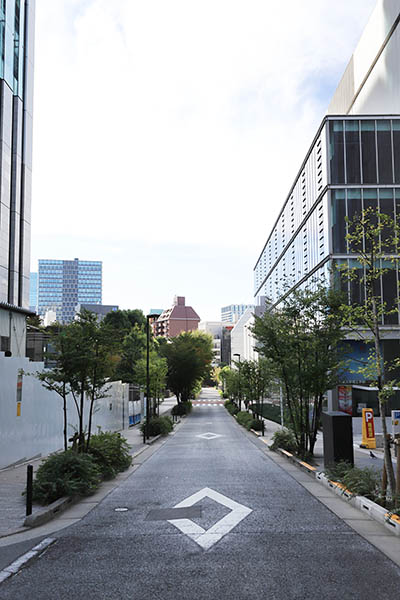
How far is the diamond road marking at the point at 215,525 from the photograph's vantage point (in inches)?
313

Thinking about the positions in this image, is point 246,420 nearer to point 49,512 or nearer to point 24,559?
point 49,512

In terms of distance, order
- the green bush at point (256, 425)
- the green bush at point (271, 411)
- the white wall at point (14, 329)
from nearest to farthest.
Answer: the white wall at point (14, 329) → the green bush at point (256, 425) → the green bush at point (271, 411)

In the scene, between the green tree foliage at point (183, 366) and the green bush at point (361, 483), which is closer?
the green bush at point (361, 483)

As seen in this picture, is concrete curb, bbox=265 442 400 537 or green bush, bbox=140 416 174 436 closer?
concrete curb, bbox=265 442 400 537

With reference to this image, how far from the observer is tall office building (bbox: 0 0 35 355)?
95.3ft

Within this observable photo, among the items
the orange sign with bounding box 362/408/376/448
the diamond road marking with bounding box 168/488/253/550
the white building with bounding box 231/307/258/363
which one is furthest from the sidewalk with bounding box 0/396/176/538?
the white building with bounding box 231/307/258/363

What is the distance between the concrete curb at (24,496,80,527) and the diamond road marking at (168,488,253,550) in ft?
7.44

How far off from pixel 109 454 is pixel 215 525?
7220 millimetres

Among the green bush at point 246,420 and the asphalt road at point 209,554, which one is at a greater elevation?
the asphalt road at point 209,554

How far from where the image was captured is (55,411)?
1955cm

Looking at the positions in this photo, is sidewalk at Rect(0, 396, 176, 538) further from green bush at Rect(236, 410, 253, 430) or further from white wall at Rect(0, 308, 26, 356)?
green bush at Rect(236, 410, 253, 430)

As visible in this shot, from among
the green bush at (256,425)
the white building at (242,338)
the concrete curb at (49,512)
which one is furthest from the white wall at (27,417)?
the white building at (242,338)

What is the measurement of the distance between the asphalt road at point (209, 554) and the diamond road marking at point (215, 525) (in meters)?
0.02

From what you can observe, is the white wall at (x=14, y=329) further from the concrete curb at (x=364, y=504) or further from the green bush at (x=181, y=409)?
the green bush at (x=181, y=409)
